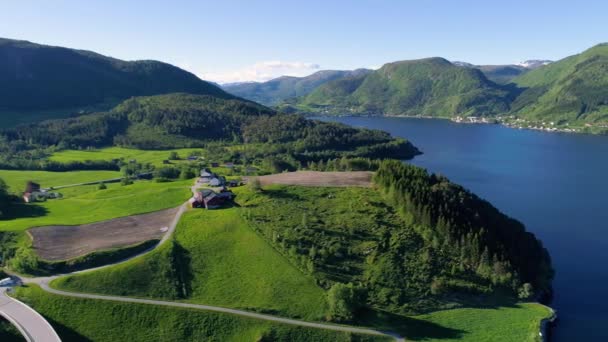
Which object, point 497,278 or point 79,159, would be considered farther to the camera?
point 79,159

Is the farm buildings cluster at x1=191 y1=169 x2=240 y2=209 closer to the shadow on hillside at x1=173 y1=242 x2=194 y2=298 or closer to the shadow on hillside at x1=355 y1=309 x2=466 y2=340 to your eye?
the shadow on hillside at x1=173 y1=242 x2=194 y2=298

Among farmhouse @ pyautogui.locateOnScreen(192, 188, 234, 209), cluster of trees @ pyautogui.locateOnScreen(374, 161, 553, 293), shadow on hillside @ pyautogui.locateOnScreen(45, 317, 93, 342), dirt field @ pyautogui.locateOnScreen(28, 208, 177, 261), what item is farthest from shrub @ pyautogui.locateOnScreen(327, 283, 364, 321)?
farmhouse @ pyautogui.locateOnScreen(192, 188, 234, 209)

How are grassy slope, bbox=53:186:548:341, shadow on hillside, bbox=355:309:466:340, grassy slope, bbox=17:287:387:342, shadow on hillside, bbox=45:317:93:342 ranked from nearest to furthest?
shadow on hillside, bbox=45:317:93:342 < grassy slope, bbox=17:287:387:342 < shadow on hillside, bbox=355:309:466:340 < grassy slope, bbox=53:186:548:341

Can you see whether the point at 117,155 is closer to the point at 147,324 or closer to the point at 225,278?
the point at 225,278

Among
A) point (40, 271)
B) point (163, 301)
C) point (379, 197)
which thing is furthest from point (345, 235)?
point (40, 271)

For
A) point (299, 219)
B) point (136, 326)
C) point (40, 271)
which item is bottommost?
point (136, 326)

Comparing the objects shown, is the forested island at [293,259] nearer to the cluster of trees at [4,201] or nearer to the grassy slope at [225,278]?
the grassy slope at [225,278]

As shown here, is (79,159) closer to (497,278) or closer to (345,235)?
(345,235)
